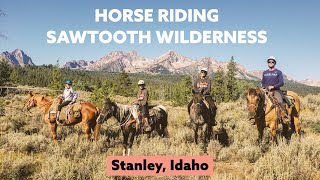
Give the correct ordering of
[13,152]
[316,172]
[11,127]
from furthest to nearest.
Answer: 1. [11,127]
2. [13,152]
3. [316,172]

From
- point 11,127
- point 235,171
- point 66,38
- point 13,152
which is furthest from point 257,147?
point 11,127

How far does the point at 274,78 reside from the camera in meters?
11.7

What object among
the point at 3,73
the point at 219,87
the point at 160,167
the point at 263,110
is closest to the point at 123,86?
the point at 219,87

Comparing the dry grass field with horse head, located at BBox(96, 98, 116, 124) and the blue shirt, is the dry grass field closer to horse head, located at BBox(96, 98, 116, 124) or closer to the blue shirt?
horse head, located at BBox(96, 98, 116, 124)

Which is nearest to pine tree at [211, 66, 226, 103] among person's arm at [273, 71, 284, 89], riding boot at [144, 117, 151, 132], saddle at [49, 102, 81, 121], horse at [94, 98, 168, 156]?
person's arm at [273, 71, 284, 89]

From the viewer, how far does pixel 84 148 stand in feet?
35.1

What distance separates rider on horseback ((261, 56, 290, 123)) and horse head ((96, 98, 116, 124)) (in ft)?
18.2

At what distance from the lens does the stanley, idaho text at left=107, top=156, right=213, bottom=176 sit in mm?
7410

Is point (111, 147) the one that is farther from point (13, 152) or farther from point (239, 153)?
point (239, 153)

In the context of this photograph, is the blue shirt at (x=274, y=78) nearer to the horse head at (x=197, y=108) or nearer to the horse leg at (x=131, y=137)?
the horse head at (x=197, y=108)

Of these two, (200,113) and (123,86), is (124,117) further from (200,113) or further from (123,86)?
(123,86)

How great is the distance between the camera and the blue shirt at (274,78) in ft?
37.8

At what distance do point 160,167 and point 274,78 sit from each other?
6.11 meters

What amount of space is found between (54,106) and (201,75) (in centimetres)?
602
